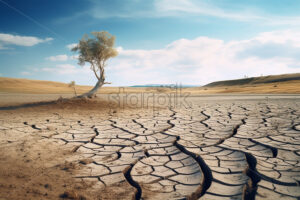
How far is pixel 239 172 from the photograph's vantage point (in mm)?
1981

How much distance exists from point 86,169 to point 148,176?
0.77 meters

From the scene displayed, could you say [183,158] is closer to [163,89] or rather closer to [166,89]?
[163,89]

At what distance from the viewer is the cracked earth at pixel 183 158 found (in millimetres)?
1691

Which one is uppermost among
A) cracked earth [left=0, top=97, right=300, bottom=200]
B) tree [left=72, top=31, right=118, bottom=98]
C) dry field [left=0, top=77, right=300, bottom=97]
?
tree [left=72, top=31, right=118, bottom=98]

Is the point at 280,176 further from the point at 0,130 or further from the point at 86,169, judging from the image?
the point at 0,130

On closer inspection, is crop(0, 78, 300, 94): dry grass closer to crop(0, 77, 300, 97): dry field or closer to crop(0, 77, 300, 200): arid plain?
crop(0, 77, 300, 97): dry field

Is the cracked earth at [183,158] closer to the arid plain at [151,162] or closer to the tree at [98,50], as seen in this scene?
the arid plain at [151,162]

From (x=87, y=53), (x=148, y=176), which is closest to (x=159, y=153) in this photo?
(x=148, y=176)

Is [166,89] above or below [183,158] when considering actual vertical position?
above

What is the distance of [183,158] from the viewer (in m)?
2.41

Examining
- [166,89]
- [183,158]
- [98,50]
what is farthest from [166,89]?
[183,158]

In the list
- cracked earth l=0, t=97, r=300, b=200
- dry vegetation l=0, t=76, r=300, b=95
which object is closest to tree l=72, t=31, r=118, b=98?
cracked earth l=0, t=97, r=300, b=200

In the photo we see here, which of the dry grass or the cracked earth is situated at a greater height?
the dry grass

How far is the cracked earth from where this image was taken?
1.69 metres
